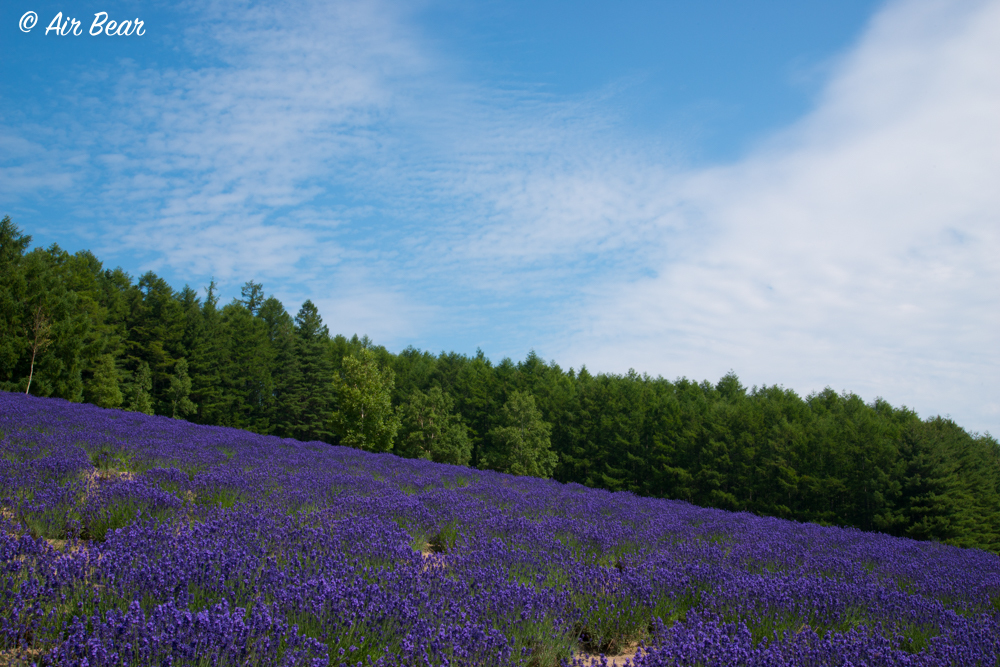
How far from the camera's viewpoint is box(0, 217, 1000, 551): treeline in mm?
21656

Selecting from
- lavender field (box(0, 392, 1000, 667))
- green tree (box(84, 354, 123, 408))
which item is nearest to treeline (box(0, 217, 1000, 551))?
green tree (box(84, 354, 123, 408))

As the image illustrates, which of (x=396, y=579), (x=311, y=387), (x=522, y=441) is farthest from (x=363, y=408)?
(x=396, y=579)

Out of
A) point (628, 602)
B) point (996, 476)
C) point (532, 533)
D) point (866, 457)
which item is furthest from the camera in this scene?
point (996, 476)

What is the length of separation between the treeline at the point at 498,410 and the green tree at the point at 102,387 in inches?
3.4

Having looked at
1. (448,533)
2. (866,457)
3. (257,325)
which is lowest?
(448,533)

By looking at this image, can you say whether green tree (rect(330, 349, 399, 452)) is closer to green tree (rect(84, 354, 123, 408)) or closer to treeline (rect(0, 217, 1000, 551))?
treeline (rect(0, 217, 1000, 551))

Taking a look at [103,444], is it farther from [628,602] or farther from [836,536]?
[836,536]

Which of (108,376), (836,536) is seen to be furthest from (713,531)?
(108,376)

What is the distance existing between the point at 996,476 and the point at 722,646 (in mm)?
33985

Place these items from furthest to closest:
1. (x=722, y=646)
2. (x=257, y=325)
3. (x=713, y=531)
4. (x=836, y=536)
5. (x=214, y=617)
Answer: (x=257, y=325) < (x=836, y=536) < (x=713, y=531) < (x=722, y=646) < (x=214, y=617)

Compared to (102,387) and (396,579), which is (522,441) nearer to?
(102,387)

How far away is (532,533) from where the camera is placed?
541 centimetres

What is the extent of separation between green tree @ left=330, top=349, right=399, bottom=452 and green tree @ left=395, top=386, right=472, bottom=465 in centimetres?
204

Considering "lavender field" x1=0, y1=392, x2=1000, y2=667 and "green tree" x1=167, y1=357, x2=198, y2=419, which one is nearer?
"lavender field" x1=0, y1=392, x2=1000, y2=667
